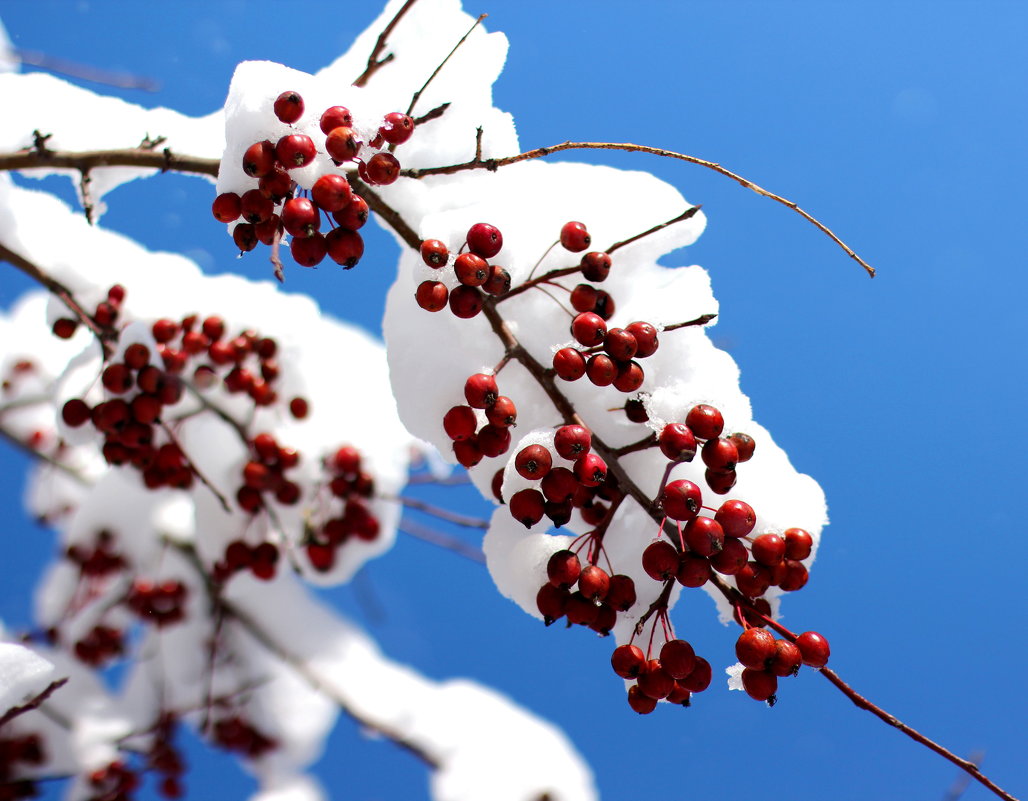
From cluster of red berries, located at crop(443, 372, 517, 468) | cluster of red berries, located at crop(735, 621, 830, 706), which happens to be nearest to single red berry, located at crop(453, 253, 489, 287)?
cluster of red berries, located at crop(443, 372, 517, 468)

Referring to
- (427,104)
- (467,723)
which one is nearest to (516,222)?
(427,104)

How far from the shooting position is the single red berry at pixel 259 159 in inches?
32.2

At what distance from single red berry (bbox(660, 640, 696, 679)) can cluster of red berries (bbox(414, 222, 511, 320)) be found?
16.0 inches

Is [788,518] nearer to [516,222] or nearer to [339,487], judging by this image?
[516,222]

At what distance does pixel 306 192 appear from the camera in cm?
88

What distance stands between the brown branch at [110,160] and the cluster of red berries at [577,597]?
2.25 ft

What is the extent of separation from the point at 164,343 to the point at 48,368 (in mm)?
1093

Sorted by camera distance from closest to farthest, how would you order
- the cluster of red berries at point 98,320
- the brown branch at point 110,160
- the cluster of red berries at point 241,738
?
the brown branch at point 110,160 < the cluster of red berries at point 98,320 < the cluster of red berries at point 241,738

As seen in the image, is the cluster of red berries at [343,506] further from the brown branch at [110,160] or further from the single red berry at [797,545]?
the single red berry at [797,545]

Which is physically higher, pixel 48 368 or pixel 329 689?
pixel 48 368

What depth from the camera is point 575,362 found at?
842 millimetres

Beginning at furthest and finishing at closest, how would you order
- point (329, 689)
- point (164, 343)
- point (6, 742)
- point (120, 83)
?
1. point (329, 689)
2. point (6, 742)
3. point (164, 343)
4. point (120, 83)

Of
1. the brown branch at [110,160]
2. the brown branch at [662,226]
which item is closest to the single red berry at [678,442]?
the brown branch at [662,226]

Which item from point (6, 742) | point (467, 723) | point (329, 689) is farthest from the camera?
point (467, 723)
